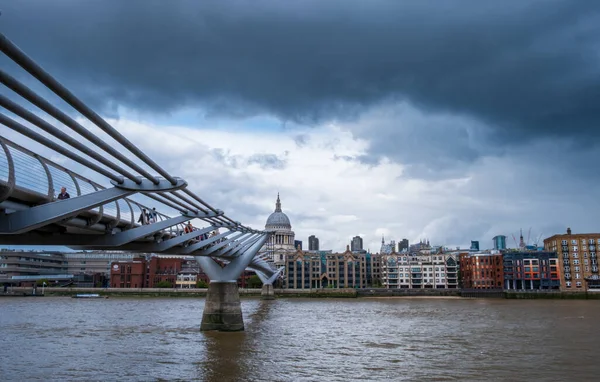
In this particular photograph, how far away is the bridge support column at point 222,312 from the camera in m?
32.9

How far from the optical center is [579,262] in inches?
3969

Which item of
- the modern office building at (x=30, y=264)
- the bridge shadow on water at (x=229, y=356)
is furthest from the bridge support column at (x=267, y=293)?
the modern office building at (x=30, y=264)

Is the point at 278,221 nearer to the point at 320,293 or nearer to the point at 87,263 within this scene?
the point at 87,263

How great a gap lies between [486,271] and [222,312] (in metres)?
85.5

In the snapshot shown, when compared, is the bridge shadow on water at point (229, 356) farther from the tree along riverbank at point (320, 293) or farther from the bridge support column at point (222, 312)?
the tree along riverbank at point (320, 293)

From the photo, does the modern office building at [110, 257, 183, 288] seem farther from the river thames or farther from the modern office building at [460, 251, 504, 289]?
the river thames

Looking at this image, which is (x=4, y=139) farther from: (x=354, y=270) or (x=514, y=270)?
(x=354, y=270)

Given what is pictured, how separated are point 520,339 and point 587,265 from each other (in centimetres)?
8218

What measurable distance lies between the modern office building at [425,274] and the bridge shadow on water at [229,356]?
87730 millimetres

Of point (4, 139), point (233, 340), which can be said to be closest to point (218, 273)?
point (233, 340)

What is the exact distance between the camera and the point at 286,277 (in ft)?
407

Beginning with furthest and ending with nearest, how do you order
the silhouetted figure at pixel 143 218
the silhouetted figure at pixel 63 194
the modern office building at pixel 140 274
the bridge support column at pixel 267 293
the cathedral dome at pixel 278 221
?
the cathedral dome at pixel 278 221, the modern office building at pixel 140 274, the bridge support column at pixel 267 293, the silhouetted figure at pixel 143 218, the silhouetted figure at pixel 63 194

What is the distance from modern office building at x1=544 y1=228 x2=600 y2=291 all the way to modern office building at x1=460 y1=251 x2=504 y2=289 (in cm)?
1071

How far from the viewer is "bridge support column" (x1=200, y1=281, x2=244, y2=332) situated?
32906mm
